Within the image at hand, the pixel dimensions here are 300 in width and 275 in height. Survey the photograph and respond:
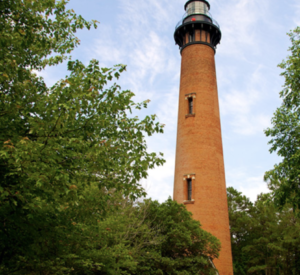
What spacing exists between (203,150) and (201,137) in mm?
1032

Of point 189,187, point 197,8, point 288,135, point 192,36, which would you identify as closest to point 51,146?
point 288,135

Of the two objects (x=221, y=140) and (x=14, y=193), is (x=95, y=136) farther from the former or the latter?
(x=221, y=140)

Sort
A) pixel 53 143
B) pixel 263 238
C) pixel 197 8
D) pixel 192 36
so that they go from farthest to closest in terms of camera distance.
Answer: pixel 197 8, pixel 263 238, pixel 192 36, pixel 53 143

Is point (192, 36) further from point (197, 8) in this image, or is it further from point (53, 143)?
point (53, 143)

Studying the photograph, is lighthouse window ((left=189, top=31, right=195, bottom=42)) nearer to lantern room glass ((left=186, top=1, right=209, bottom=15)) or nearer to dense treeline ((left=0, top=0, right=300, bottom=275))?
lantern room glass ((left=186, top=1, right=209, bottom=15))

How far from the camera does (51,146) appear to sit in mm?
4746

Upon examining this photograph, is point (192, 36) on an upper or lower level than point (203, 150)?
upper

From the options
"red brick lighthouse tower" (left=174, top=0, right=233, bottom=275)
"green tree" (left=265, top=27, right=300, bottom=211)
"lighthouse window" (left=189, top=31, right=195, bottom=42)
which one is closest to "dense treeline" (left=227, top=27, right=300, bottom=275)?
"green tree" (left=265, top=27, right=300, bottom=211)

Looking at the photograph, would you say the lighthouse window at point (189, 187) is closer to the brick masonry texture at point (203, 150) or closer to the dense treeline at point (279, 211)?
the brick masonry texture at point (203, 150)

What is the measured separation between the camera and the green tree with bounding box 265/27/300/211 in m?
10.5

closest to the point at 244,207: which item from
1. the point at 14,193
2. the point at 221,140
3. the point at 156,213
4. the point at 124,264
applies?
the point at 221,140

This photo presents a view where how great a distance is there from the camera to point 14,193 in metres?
4.92

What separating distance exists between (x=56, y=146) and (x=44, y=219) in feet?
6.29

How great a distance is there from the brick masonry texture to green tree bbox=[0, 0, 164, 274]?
15259 mm
